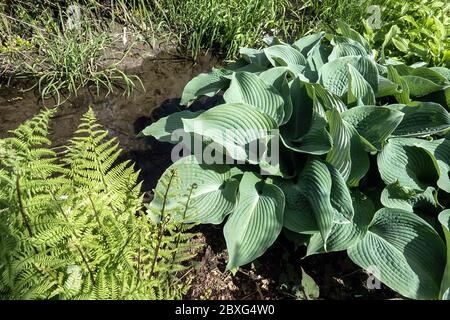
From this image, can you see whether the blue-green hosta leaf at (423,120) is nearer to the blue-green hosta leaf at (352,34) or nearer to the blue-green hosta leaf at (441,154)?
the blue-green hosta leaf at (441,154)

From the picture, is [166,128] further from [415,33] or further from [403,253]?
[415,33]

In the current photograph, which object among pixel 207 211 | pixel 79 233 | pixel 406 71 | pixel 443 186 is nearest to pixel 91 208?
pixel 79 233

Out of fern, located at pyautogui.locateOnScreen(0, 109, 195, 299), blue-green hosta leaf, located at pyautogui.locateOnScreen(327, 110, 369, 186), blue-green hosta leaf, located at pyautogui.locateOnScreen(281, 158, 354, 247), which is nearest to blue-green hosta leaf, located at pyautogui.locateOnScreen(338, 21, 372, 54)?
blue-green hosta leaf, located at pyautogui.locateOnScreen(327, 110, 369, 186)

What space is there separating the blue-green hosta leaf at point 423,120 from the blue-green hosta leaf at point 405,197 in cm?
30

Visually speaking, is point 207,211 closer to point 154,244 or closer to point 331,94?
point 154,244

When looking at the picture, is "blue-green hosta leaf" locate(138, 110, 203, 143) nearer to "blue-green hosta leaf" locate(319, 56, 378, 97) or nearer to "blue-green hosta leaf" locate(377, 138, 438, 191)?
"blue-green hosta leaf" locate(319, 56, 378, 97)

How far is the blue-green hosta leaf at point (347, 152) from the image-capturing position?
6.38 ft

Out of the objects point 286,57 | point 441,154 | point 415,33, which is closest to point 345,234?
point 441,154

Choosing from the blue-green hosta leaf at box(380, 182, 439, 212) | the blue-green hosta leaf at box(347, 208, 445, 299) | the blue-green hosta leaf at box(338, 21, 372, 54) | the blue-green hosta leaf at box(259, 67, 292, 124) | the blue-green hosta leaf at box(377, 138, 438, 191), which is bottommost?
the blue-green hosta leaf at box(347, 208, 445, 299)

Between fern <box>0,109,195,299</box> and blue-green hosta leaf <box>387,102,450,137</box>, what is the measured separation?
1257 millimetres

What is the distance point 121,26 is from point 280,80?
85.4 inches

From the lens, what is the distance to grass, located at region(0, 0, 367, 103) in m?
3.41

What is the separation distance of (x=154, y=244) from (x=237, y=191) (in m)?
0.55

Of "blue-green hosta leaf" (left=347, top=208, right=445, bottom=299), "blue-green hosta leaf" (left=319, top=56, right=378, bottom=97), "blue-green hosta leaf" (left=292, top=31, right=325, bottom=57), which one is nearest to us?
"blue-green hosta leaf" (left=347, top=208, right=445, bottom=299)
